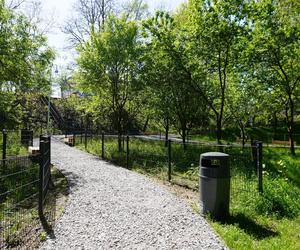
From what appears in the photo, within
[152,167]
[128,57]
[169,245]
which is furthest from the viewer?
[128,57]

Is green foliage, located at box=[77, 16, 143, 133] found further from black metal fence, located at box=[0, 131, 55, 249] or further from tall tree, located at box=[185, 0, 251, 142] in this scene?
black metal fence, located at box=[0, 131, 55, 249]

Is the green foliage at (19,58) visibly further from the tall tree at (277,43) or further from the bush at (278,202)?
the bush at (278,202)

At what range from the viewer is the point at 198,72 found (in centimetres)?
1426

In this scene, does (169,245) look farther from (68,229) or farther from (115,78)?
(115,78)

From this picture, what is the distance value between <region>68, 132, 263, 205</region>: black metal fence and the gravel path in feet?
4.18

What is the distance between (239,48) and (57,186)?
8.18 metres

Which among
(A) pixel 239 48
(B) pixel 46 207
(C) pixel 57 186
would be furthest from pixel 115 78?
(B) pixel 46 207

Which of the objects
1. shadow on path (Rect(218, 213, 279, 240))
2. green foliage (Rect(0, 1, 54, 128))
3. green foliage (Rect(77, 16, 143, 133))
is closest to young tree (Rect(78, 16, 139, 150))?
green foliage (Rect(77, 16, 143, 133))

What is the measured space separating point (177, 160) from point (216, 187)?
5764mm

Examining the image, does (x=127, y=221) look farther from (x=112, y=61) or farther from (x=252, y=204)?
(x=112, y=61)

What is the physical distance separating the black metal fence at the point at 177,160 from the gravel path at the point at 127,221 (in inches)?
50.1

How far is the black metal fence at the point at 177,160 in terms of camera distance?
7.36 meters

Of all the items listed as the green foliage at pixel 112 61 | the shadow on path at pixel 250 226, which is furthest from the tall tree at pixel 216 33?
the shadow on path at pixel 250 226

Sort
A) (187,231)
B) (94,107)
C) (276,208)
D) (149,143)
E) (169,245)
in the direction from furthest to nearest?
(94,107), (149,143), (276,208), (187,231), (169,245)
